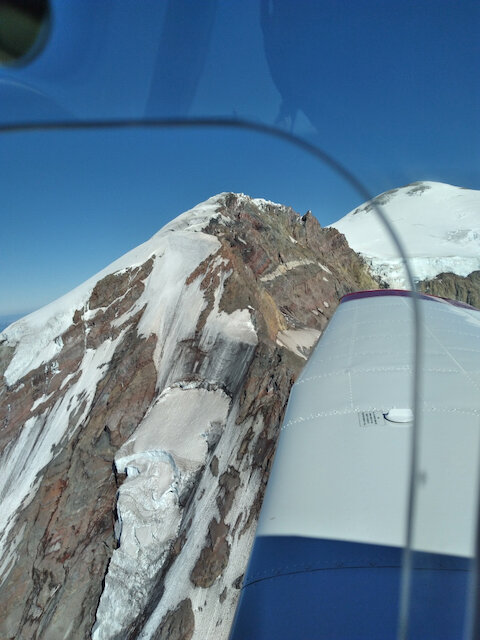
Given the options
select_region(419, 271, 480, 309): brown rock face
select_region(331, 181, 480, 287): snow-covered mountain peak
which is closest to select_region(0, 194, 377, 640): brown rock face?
select_region(331, 181, 480, 287): snow-covered mountain peak

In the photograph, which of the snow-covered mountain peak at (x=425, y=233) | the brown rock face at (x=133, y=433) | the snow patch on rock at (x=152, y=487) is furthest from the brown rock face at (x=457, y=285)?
the snow patch on rock at (x=152, y=487)

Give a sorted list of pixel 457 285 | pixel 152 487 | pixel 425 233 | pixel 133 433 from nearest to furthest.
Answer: pixel 152 487, pixel 133 433, pixel 457 285, pixel 425 233

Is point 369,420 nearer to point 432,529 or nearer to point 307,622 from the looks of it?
point 432,529

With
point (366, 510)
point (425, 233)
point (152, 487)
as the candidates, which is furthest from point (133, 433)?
point (425, 233)

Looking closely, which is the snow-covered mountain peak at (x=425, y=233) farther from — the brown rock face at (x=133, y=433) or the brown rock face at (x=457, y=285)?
the brown rock face at (x=133, y=433)

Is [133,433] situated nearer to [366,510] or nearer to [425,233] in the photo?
[366,510]

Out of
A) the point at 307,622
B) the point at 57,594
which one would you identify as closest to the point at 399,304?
the point at 307,622
